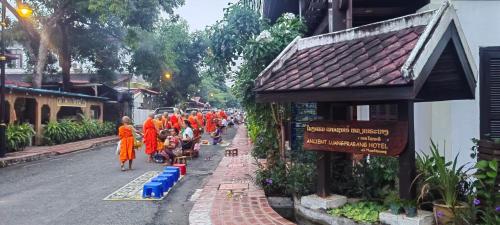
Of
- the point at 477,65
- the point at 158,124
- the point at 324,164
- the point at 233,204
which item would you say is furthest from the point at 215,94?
the point at 324,164

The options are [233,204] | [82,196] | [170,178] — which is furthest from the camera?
[170,178]

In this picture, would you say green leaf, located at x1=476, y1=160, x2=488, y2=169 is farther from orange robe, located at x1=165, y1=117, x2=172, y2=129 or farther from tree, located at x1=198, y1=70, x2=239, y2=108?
tree, located at x1=198, y1=70, x2=239, y2=108

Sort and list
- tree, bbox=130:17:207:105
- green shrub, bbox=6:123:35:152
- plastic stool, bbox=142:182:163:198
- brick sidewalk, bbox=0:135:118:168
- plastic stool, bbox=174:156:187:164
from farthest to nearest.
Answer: tree, bbox=130:17:207:105, green shrub, bbox=6:123:35:152, brick sidewalk, bbox=0:135:118:168, plastic stool, bbox=174:156:187:164, plastic stool, bbox=142:182:163:198

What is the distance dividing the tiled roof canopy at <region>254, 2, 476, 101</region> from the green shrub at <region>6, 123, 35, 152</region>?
45.7ft

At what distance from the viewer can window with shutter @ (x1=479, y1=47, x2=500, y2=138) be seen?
6168 millimetres

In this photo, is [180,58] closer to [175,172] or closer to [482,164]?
[175,172]

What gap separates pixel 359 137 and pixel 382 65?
0.96m

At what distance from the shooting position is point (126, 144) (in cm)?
1152

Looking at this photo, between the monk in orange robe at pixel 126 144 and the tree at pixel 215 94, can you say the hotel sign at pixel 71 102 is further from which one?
the tree at pixel 215 94

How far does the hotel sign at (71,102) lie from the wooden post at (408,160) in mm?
19935

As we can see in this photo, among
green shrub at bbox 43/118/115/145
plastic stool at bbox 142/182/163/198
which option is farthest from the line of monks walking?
green shrub at bbox 43/118/115/145

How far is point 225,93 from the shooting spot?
101625mm

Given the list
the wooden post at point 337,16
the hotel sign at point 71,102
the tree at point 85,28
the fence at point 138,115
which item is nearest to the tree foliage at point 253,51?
the wooden post at point 337,16

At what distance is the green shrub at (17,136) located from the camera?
15655 mm
